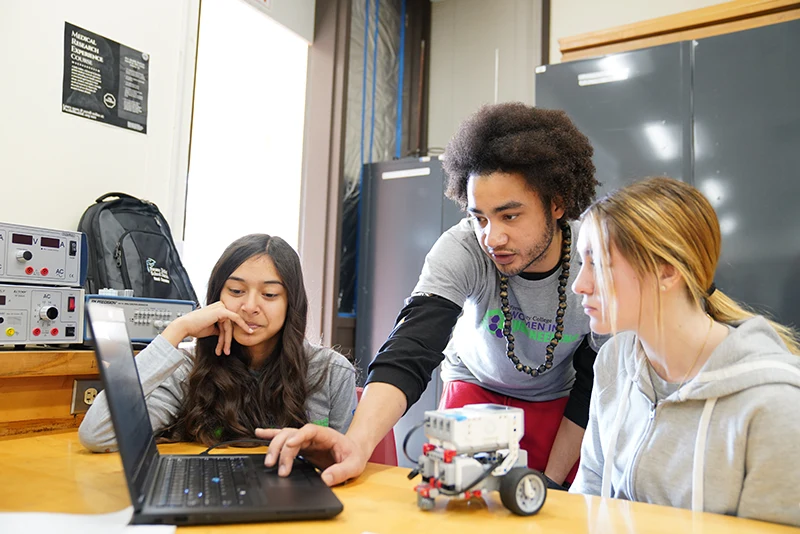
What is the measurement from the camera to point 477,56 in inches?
138

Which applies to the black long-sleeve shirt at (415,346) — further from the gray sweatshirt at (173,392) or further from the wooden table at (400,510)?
the gray sweatshirt at (173,392)

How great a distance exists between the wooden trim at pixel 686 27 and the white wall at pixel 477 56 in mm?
725

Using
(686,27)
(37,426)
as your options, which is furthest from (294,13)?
(37,426)

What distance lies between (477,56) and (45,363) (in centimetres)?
279

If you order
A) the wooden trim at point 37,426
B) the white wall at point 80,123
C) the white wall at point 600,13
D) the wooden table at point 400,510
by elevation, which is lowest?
the wooden trim at point 37,426

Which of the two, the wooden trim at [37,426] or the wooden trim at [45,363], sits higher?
the wooden trim at [45,363]

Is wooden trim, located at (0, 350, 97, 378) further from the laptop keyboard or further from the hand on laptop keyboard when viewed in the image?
the hand on laptop keyboard

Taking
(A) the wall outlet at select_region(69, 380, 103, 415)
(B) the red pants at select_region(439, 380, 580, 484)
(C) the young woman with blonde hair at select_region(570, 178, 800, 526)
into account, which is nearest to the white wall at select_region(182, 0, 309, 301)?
(A) the wall outlet at select_region(69, 380, 103, 415)

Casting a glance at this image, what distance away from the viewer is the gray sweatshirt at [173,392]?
116cm

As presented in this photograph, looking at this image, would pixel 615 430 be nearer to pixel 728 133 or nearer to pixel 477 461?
pixel 477 461

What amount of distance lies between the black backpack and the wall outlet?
377 mm

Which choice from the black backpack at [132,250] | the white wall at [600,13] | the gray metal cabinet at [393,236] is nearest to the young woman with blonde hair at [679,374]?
the black backpack at [132,250]

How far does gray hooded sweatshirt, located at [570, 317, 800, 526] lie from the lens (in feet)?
2.72

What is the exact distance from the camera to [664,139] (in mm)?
2266
